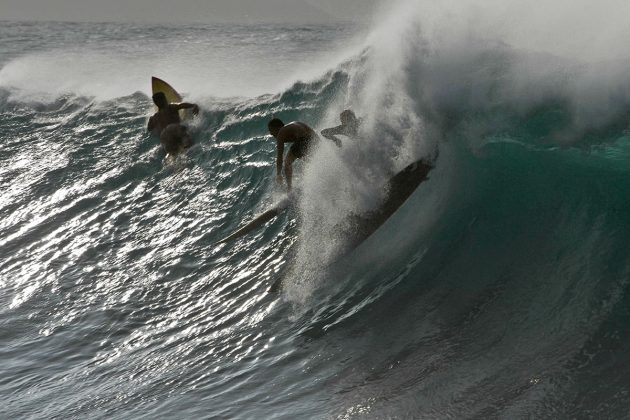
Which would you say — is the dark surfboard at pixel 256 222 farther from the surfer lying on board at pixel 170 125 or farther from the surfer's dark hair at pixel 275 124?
the surfer lying on board at pixel 170 125

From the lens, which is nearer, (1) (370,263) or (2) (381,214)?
(1) (370,263)

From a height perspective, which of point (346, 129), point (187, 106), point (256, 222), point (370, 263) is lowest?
point (370, 263)

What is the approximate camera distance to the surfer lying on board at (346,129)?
8.92 m

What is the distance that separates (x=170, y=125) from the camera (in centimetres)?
1327

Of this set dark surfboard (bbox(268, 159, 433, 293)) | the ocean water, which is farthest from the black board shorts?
dark surfboard (bbox(268, 159, 433, 293))

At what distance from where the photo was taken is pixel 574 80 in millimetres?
8383

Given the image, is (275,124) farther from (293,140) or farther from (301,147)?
(301,147)

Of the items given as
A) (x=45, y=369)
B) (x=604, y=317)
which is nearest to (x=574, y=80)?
(x=604, y=317)

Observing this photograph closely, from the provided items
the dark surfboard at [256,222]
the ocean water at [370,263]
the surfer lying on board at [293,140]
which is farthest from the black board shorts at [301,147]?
the dark surfboard at [256,222]

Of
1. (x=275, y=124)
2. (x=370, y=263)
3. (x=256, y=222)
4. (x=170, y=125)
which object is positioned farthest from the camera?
(x=170, y=125)

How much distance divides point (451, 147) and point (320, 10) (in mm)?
41521

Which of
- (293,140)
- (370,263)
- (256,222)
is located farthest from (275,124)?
(370,263)

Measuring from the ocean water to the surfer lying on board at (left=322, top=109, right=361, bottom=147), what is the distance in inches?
3.4

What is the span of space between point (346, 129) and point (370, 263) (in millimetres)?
1433
